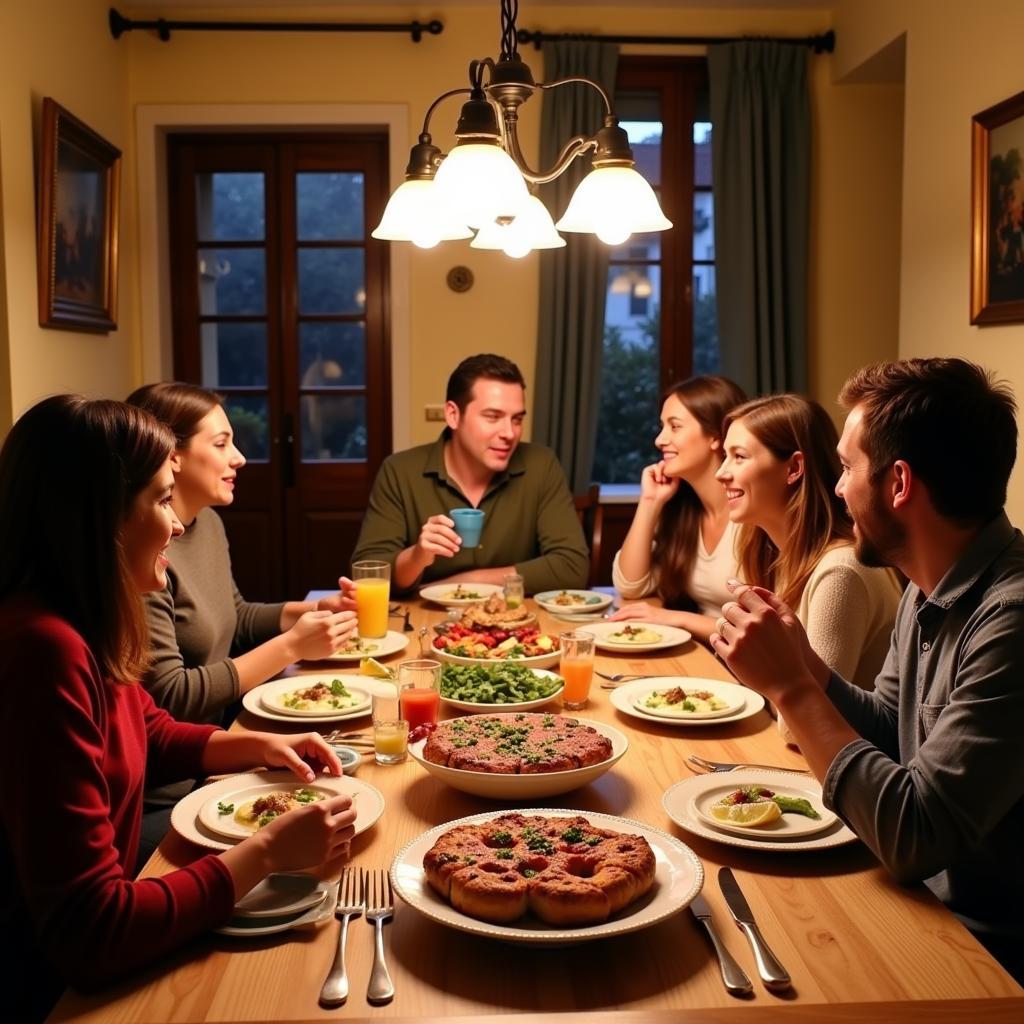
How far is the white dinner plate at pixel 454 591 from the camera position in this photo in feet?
9.98

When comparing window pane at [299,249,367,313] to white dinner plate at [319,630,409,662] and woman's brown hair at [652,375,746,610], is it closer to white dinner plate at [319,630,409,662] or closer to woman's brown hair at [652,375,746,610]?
woman's brown hair at [652,375,746,610]

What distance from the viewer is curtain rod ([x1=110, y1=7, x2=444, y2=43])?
482 centimetres

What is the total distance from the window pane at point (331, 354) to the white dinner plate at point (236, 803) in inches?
154

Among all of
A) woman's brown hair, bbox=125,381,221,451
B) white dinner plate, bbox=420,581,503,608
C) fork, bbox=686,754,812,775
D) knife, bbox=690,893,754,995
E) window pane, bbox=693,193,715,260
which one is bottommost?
knife, bbox=690,893,754,995

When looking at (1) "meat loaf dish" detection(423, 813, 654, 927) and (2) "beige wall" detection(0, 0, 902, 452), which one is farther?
(2) "beige wall" detection(0, 0, 902, 452)

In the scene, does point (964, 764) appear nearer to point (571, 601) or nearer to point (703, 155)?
point (571, 601)

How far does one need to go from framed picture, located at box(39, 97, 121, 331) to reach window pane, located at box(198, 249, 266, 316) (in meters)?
0.65

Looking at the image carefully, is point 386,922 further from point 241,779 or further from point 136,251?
point 136,251

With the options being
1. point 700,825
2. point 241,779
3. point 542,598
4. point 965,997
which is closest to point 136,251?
point 542,598

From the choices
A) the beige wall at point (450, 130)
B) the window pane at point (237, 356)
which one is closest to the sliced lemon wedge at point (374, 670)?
the beige wall at point (450, 130)

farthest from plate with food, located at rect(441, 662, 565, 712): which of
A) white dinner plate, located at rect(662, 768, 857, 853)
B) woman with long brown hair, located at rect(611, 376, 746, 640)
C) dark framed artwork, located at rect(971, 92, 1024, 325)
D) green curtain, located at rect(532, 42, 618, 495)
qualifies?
green curtain, located at rect(532, 42, 618, 495)

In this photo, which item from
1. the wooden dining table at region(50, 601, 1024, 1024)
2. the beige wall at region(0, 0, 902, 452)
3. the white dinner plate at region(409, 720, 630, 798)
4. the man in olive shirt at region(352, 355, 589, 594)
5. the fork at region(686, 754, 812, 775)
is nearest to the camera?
the wooden dining table at region(50, 601, 1024, 1024)

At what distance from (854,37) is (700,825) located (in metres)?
4.29

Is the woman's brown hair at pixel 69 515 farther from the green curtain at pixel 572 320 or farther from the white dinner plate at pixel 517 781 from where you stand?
the green curtain at pixel 572 320
